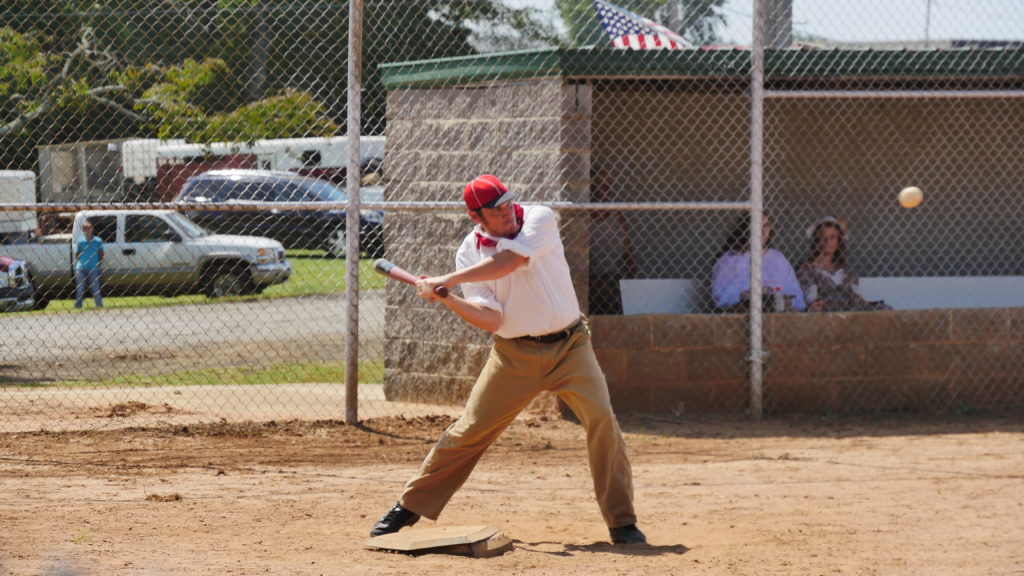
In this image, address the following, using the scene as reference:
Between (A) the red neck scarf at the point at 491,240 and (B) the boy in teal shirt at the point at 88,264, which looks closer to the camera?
(A) the red neck scarf at the point at 491,240

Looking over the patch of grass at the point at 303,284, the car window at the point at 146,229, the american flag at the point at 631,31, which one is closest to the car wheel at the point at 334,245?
the patch of grass at the point at 303,284

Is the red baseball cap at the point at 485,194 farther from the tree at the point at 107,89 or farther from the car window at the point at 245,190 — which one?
the car window at the point at 245,190

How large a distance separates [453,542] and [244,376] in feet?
19.6

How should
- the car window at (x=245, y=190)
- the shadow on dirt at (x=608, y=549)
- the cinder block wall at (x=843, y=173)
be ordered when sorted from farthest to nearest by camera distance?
the car window at (x=245, y=190), the cinder block wall at (x=843, y=173), the shadow on dirt at (x=608, y=549)

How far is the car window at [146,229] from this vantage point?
16.1 m

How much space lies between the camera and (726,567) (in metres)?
5.47

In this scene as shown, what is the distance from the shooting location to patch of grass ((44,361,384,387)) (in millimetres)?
10609

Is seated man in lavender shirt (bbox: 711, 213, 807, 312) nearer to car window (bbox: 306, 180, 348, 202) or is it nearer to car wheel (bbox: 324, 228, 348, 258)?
car window (bbox: 306, 180, 348, 202)

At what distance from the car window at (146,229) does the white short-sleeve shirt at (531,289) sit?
11400mm

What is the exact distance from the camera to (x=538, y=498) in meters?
7.01

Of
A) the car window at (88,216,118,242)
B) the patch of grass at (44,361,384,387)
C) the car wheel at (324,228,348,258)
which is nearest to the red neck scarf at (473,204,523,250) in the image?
the patch of grass at (44,361,384,387)

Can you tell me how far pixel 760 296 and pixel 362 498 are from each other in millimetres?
3880

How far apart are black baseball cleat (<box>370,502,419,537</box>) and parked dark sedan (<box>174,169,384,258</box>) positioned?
22.2 feet

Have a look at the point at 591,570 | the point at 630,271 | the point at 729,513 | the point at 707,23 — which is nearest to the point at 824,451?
the point at 729,513
